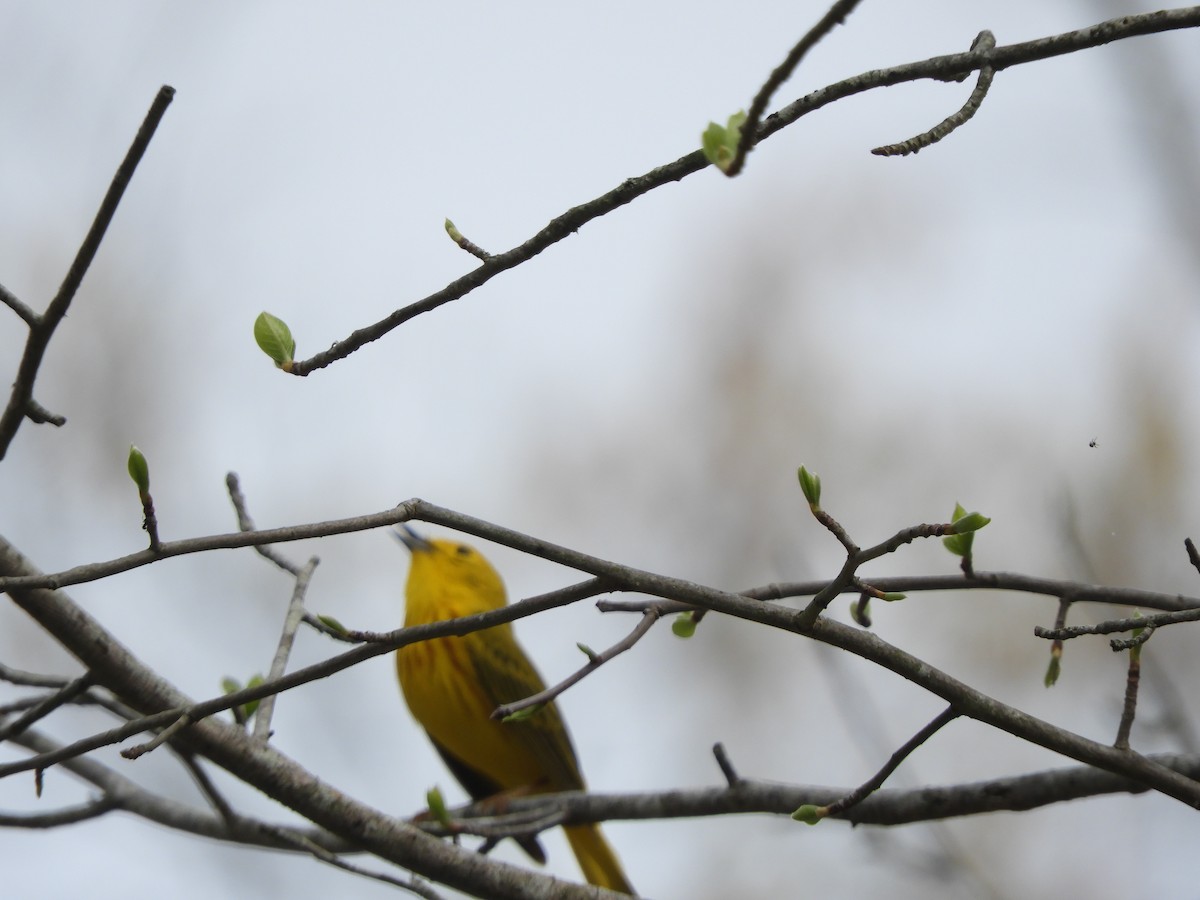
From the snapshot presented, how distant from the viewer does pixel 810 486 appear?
1.82 m

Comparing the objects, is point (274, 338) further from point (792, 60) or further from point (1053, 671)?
point (1053, 671)

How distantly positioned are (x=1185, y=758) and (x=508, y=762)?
13.0ft

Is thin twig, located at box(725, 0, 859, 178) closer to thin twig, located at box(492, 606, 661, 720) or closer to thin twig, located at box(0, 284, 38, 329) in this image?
thin twig, located at box(492, 606, 661, 720)

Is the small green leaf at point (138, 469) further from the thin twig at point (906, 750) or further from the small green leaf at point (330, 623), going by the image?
the thin twig at point (906, 750)

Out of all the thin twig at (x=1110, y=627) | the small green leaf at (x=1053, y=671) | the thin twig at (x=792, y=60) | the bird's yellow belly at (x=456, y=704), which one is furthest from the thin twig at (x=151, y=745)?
the bird's yellow belly at (x=456, y=704)

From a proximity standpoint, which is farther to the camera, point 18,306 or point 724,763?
point 724,763

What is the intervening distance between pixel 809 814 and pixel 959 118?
1102 millimetres

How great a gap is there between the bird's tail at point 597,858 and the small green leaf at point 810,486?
382cm

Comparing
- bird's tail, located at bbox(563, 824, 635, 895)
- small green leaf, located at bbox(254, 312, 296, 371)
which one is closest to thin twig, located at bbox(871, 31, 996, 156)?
small green leaf, located at bbox(254, 312, 296, 371)

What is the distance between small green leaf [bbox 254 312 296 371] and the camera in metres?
1.97

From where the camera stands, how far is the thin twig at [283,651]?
8.03 ft

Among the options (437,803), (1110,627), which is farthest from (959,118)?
(437,803)

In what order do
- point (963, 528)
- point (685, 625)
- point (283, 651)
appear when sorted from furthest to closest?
point (283, 651), point (685, 625), point (963, 528)

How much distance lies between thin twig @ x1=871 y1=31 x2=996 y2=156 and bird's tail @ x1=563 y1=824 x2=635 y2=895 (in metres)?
4.21
